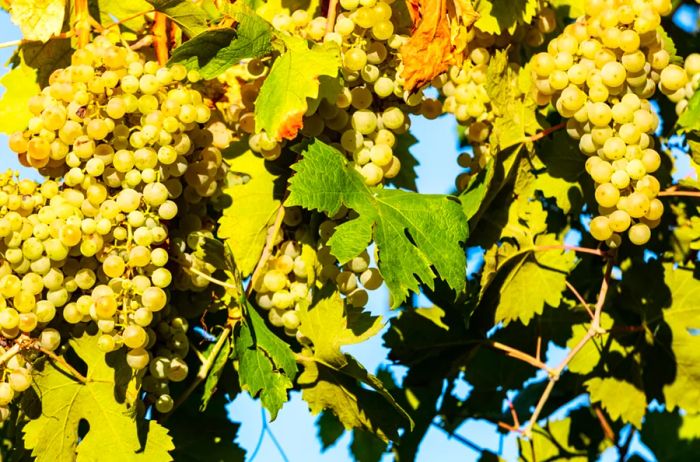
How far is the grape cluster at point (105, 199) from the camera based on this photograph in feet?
4.74

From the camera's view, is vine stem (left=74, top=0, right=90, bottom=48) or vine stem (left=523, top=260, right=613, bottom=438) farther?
vine stem (left=523, top=260, right=613, bottom=438)

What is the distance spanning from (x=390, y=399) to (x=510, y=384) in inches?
28.9

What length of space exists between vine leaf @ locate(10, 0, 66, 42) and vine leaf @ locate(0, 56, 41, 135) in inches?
3.8

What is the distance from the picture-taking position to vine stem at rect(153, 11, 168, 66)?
1.64 m

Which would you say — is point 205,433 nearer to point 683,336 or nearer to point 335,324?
point 335,324

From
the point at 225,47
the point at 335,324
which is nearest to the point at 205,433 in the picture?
the point at 335,324

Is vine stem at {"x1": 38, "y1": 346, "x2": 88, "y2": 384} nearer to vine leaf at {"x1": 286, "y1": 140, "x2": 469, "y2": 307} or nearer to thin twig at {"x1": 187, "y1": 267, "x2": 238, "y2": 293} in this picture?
thin twig at {"x1": 187, "y1": 267, "x2": 238, "y2": 293}

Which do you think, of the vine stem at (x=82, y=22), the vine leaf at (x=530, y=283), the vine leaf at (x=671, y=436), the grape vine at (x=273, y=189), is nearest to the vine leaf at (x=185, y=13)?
the grape vine at (x=273, y=189)

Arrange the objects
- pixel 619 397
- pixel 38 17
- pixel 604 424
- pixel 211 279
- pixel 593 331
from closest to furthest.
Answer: pixel 211 279
pixel 38 17
pixel 593 331
pixel 619 397
pixel 604 424

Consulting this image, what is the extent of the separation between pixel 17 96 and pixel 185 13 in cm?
35

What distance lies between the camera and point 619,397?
1.94 m

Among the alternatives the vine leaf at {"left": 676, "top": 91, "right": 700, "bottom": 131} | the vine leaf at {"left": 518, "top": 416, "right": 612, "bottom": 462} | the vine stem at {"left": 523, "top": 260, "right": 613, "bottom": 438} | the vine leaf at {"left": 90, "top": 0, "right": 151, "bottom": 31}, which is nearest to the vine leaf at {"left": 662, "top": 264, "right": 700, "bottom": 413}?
the vine stem at {"left": 523, "top": 260, "right": 613, "bottom": 438}

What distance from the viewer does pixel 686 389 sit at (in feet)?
6.37

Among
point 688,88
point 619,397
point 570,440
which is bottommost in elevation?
point 570,440
